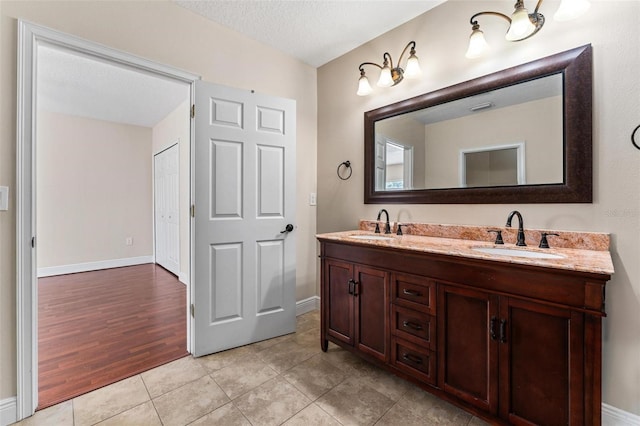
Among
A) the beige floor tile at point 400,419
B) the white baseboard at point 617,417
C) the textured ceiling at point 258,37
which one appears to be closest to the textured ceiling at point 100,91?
the textured ceiling at point 258,37

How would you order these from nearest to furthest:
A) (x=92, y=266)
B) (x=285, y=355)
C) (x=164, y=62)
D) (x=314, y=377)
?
(x=314, y=377), (x=164, y=62), (x=285, y=355), (x=92, y=266)

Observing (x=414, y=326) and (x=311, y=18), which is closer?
(x=414, y=326)

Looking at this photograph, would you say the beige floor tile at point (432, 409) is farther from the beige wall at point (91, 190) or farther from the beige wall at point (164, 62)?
the beige wall at point (91, 190)

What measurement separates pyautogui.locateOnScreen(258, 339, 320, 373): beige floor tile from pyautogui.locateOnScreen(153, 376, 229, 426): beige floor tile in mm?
399

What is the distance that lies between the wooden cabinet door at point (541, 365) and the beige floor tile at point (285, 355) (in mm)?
1241

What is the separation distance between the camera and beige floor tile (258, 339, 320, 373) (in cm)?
192

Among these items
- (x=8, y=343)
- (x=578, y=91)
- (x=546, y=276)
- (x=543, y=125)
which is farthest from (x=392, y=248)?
(x=8, y=343)

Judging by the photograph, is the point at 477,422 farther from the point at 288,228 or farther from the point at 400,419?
the point at 288,228

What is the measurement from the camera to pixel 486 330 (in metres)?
1.29

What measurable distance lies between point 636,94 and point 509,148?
0.53 m

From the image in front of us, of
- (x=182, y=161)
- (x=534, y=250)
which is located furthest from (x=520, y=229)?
(x=182, y=161)

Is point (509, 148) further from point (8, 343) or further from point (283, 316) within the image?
point (8, 343)

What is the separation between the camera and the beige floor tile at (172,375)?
1.68 meters

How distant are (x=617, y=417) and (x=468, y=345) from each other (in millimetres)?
797
